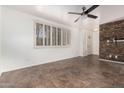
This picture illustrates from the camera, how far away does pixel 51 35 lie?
19.6 feet

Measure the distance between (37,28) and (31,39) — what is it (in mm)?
694

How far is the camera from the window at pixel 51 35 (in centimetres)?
522

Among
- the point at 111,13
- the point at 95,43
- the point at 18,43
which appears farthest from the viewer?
the point at 95,43

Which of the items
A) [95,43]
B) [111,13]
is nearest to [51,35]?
[111,13]

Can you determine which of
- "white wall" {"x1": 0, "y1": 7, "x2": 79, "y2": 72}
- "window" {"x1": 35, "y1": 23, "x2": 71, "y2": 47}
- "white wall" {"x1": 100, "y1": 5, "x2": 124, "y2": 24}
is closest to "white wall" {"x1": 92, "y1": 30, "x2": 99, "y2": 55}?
"window" {"x1": 35, "y1": 23, "x2": 71, "y2": 47}

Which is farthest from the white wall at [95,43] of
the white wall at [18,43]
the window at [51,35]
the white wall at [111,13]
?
the white wall at [18,43]

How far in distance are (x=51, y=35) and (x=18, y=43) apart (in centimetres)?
218

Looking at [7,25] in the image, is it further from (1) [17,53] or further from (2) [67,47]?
(2) [67,47]

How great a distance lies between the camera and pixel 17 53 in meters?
4.16

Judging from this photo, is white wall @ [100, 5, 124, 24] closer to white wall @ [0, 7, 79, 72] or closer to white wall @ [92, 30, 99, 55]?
white wall @ [0, 7, 79, 72]

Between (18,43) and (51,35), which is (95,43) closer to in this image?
(51,35)

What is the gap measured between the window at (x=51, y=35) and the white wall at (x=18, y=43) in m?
0.36

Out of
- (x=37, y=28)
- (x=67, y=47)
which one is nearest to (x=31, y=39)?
(x=37, y=28)

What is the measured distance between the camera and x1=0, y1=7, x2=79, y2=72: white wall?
3.78 metres
